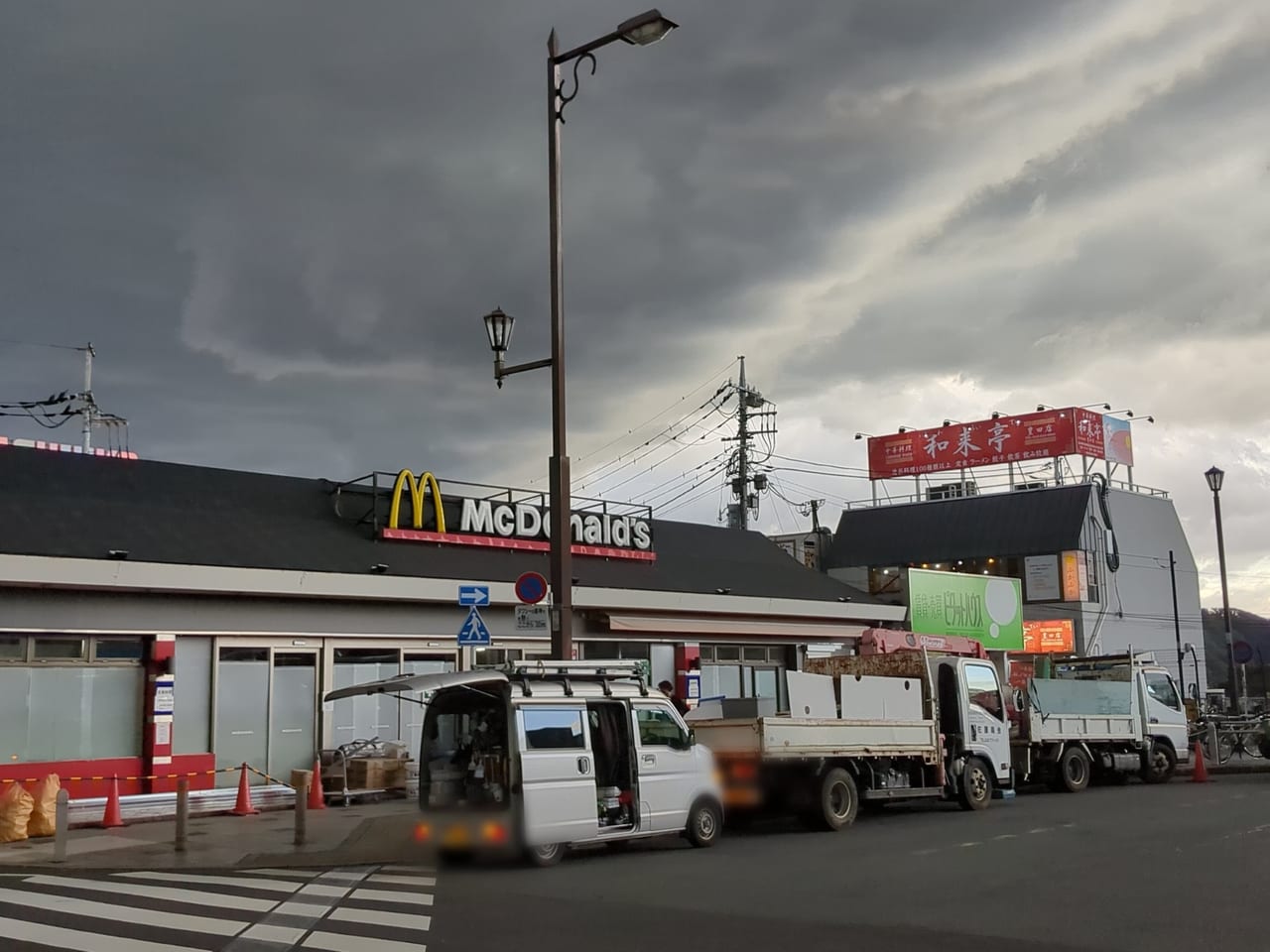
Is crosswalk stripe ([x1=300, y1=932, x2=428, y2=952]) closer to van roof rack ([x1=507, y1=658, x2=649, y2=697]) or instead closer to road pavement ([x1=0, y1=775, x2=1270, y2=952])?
road pavement ([x1=0, y1=775, x2=1270, y2=952])

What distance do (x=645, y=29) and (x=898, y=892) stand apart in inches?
403

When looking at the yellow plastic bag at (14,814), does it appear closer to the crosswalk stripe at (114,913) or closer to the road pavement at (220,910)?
the road pavement at (220,910)

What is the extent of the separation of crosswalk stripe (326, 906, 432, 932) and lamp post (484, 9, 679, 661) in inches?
211

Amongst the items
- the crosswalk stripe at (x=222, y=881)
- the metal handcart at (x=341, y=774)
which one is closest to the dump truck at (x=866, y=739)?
the crosswalk stripe at (x=222, y=881)

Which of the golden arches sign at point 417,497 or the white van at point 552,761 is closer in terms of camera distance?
the white van at point 552,761

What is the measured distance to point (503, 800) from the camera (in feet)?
A: 43.6

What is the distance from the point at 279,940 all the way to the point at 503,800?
410 cm

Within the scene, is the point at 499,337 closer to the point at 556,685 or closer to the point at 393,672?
the point at 556,685

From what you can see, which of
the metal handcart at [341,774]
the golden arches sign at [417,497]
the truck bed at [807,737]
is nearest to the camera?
the truck bed at [807,737]

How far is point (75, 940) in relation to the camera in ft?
30.7

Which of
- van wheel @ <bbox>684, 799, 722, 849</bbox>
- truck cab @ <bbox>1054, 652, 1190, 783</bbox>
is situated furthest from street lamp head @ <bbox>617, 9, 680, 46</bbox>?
truck cab @ <bbox>1054, 652, 1190, 783</bbox>

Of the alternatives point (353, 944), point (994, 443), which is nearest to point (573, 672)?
point (353, 944)

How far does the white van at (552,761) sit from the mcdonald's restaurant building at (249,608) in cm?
195

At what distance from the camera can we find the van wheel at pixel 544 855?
532 inches
